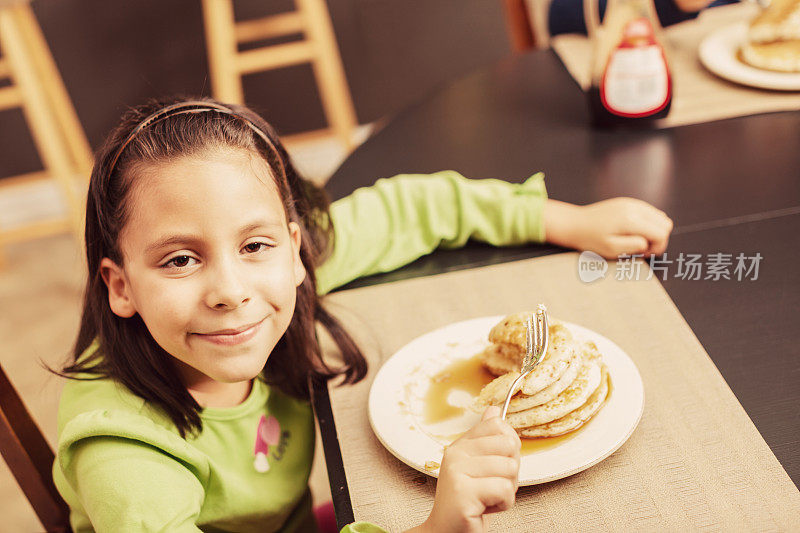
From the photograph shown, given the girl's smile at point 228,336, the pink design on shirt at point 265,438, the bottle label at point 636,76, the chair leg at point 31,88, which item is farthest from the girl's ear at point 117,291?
the chair leg at point 31,88

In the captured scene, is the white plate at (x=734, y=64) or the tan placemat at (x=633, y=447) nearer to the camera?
the tan placemat at (x=633, y=447)

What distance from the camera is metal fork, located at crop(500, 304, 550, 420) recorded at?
74cm

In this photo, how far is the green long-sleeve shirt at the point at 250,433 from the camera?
755 millimetres

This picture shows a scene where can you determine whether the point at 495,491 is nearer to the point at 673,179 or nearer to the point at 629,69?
the point at 673,179

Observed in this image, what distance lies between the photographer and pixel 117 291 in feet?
2.86

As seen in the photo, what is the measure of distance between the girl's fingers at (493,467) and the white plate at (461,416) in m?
0.06

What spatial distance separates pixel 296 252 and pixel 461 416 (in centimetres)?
28

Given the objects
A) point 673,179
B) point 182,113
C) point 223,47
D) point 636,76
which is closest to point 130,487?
point 182,113

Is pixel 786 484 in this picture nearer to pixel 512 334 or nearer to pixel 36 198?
pixel 512 334

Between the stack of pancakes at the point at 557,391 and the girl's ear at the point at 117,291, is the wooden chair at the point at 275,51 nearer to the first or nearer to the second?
the girl's ear at the point at 117,291

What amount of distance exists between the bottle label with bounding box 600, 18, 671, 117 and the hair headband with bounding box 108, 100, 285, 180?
607mm

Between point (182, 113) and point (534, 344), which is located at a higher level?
point (182, 113)

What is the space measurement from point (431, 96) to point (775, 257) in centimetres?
74

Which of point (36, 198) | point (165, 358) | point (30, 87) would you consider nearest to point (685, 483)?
point (165, 358)
